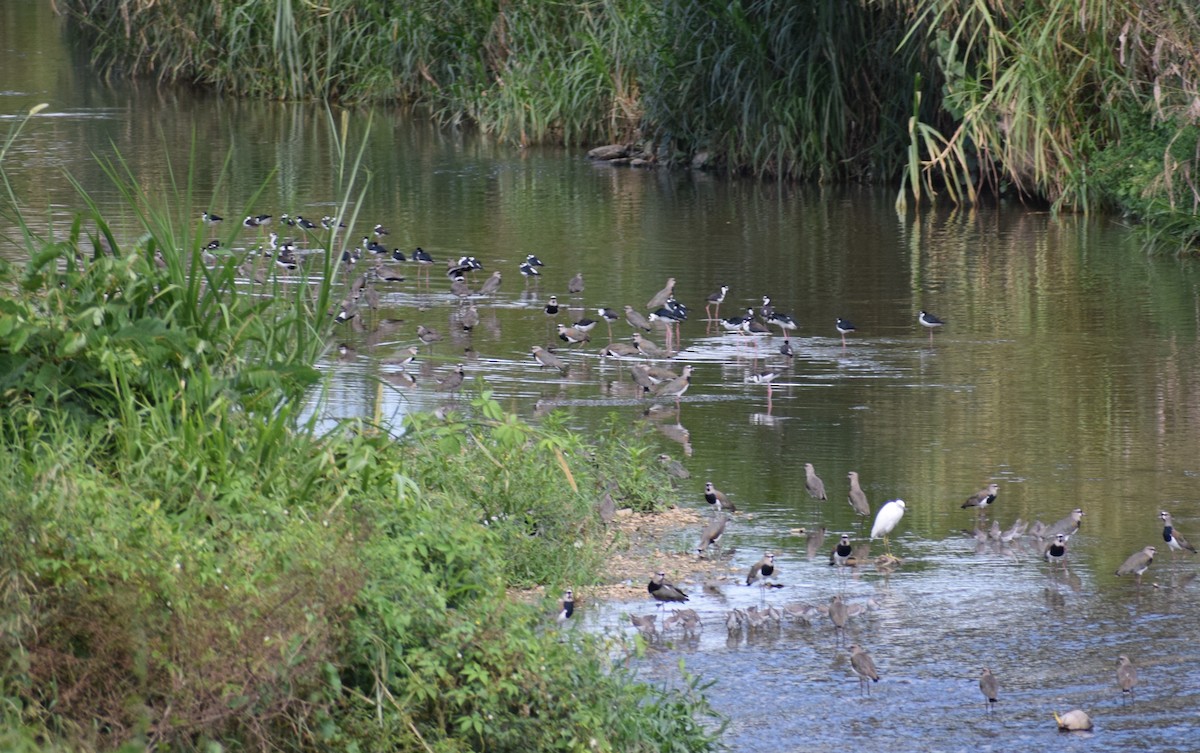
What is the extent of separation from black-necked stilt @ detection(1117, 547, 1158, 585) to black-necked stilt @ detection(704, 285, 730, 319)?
245 inches

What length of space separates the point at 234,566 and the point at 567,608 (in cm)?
178

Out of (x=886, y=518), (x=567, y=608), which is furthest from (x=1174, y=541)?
(x=567, y=608)

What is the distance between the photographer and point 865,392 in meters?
11.4

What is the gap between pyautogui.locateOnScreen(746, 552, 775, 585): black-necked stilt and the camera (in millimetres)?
7426

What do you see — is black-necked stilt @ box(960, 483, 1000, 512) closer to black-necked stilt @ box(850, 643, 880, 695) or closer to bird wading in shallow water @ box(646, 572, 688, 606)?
bird wading in shallow water @ box(646, 572, 688, 606)

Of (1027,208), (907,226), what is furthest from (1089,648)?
(1027,208)

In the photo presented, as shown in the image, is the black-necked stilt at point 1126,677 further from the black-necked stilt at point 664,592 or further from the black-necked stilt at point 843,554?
the black-necked stilt at point 664,592

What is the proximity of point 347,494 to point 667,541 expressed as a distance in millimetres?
2383

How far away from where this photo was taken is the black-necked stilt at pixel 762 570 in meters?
7.43

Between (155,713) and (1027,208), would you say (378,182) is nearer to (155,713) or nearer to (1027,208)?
(1027,208)

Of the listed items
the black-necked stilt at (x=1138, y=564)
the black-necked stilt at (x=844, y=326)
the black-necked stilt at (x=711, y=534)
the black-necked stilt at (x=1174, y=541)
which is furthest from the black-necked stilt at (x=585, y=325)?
the black-necked stilt at (x=1138, y=564)

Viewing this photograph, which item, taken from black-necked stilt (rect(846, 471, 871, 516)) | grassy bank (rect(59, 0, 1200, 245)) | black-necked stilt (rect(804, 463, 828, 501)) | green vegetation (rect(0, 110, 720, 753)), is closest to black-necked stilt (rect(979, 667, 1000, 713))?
green vegetation (rect(0, 110, 720, 753))

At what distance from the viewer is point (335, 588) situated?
5.07 m

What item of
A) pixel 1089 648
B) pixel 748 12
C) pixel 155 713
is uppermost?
pixel 748 12
